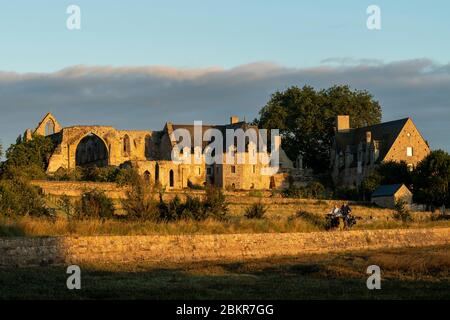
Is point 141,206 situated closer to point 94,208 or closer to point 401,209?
point 94,208

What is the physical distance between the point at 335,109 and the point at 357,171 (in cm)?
1602

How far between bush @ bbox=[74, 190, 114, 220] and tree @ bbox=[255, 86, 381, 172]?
4770cm

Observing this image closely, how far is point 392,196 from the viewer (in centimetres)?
6556

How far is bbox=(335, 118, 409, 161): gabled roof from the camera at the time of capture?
79.7 m

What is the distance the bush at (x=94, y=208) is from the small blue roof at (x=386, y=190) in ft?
80.6

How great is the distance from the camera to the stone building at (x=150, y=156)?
8062cm

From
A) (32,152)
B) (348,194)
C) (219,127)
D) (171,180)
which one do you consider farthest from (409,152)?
(32,152)

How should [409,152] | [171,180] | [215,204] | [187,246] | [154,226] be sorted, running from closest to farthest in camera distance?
[187,246] < [154,226] < [215,204] < [409,152] < [171,180]

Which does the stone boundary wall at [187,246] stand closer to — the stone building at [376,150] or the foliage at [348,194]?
the foliage at [348,194]

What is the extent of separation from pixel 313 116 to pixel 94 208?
55.7m

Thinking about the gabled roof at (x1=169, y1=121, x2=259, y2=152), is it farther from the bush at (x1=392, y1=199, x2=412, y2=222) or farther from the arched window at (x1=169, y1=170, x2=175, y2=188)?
the bush at (x1=392, y1=199, x2=412, y2=222)

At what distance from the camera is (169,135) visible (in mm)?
87188

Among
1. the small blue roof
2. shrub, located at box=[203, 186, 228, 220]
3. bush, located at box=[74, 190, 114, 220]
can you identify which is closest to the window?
the small blue roof
